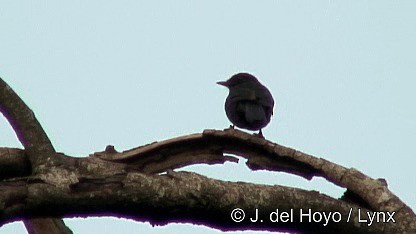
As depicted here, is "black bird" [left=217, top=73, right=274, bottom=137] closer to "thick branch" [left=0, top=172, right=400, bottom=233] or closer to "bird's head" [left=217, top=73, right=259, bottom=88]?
"bird's head" [left=217, top=73, right=259, bottom=88]

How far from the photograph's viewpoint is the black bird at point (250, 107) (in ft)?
27.4

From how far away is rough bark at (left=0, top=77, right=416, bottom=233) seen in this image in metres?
2.94

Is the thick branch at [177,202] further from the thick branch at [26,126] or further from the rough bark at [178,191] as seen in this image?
the thick branch at [26,126]

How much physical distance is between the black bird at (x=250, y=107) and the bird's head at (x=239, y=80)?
42 cm

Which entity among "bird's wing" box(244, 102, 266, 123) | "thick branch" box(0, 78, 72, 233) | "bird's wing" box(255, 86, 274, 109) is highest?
"bird's wing" box(255, 86, 274, 109)

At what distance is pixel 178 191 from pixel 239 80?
266 inches

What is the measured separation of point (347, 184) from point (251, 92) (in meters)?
4.97

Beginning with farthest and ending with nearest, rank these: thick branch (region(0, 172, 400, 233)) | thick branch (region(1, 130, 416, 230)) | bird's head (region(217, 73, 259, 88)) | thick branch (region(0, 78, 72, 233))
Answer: bird's head (region(217, 73, 259, 88))
thick branch (region(1, 130, 416, 230))
thick branch (region(0, 78, 72, 233))
thick branch (region(0, 172, 400, 233))

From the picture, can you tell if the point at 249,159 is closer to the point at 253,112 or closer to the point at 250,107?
the point at 253,112

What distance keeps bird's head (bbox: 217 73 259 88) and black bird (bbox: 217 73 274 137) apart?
0.42m

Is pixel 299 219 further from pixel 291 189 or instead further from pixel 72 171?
pixel 72 171

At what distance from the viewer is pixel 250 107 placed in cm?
847

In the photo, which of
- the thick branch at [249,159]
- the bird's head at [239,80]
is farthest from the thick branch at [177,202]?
the bird's head at [239,80]

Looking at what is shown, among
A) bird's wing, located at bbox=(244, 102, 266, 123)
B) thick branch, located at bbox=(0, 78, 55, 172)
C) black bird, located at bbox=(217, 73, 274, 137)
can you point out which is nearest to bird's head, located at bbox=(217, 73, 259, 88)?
black bird, located at bbox=(217, 73, 274, 137)
